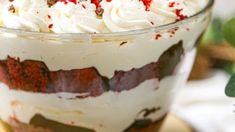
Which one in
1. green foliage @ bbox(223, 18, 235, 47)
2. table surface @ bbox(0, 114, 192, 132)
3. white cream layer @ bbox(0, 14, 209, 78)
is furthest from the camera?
table surface @ bbox(0, 114, 192, 132)

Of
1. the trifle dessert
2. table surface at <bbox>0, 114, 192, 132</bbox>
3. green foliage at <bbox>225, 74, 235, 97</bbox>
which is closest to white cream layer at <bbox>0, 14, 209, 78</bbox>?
the trifle dessert

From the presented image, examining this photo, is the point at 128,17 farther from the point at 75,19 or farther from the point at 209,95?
the point at 209,95

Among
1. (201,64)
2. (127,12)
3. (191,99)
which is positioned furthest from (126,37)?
(201,64)

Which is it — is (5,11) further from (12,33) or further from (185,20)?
(185,20)

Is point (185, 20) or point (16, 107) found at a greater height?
point (185, 20)

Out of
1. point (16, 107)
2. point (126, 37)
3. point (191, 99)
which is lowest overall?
point (191, 99)

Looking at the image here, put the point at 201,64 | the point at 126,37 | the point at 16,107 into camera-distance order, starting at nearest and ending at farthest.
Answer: the point at 126,37 < the point at 16,107 < the point at 201,64

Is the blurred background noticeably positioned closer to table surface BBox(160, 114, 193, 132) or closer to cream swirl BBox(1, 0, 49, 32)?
table surface BBox(160, 114, 193, 132)
